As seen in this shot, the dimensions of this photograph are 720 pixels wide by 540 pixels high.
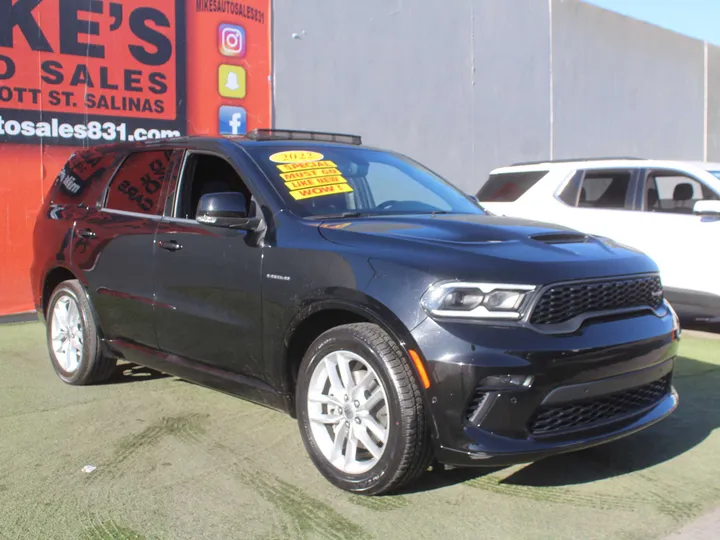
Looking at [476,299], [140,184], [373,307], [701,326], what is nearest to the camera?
[476,299]

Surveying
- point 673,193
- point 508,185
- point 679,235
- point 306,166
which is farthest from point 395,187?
point 673,193

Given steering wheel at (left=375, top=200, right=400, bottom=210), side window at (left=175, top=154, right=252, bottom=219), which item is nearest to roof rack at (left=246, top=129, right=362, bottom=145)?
side window at (left=175, top=154, right=252, bottom=219)

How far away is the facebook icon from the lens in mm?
9352

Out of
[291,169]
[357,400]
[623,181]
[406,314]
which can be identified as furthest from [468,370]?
[623,181]

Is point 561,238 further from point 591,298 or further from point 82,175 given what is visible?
point 82,175

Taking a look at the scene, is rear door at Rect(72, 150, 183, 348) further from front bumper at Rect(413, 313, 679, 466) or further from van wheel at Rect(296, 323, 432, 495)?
front bumper at Rect(413, 313, 679, 466)

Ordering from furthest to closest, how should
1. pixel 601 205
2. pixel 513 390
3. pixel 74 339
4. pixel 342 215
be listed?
pixel 601 205, pixel 74 339, pixel 342 215, pixel 513 390

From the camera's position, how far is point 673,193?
827cm

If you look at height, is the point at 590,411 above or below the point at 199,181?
below

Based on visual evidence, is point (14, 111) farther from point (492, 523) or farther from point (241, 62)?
point (492, 523)

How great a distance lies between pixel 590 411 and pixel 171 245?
8.52 feet

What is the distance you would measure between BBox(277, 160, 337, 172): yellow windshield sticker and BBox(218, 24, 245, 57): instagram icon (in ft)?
17.8

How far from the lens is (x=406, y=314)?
3.21 meters

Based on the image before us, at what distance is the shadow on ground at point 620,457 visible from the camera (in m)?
3.67
